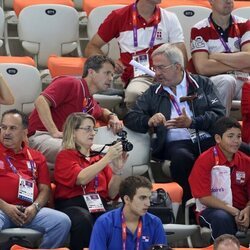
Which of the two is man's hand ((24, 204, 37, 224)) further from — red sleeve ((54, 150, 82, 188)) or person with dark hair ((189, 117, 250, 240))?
person with dark hair ((189, 117, 250, 240))

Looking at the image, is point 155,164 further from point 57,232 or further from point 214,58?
point 57,232

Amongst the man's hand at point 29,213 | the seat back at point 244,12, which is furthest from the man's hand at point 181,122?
the seat back at point 244,12

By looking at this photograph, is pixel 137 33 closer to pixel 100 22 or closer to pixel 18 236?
pixel 100 22

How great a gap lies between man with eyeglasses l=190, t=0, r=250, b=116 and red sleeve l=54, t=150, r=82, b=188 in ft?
4.62

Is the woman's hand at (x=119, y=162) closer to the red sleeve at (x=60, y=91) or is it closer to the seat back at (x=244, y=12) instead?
the red sleeve at (x=60, y=91)

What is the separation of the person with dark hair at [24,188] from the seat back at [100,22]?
69.4 inches

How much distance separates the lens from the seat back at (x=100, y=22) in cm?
751

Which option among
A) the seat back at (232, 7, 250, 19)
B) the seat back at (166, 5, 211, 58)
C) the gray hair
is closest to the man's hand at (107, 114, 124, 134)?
the gray hair

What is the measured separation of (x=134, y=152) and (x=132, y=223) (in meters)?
1.05

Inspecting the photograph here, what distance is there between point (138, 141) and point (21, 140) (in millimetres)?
844

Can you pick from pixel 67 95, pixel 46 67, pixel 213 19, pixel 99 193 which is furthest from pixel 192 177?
pixel 46 67

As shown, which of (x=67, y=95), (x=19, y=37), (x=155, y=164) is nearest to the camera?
(x=67, y=95)

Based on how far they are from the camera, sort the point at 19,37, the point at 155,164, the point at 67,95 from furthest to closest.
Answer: the point at 19,37 → the point at 155,164 → the point at 67,95

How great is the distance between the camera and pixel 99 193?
5895 mm
